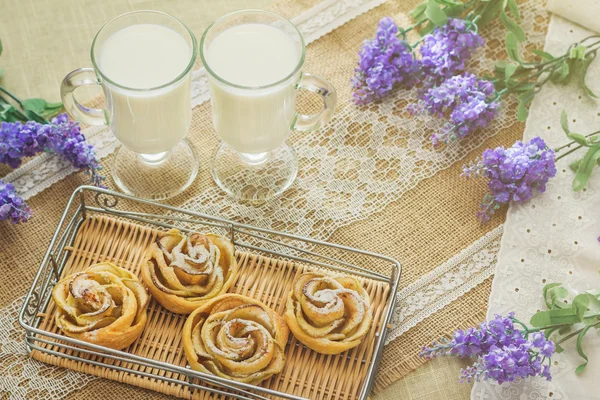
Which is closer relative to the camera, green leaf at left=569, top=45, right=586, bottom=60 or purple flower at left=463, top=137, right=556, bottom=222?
purple flower at left=463, top=137, right=556, bottom=222

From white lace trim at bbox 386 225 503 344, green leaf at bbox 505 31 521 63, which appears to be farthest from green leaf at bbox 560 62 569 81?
white lace trim at bbox 386 225 503 344

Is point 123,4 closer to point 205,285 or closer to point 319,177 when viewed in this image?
point 319,177

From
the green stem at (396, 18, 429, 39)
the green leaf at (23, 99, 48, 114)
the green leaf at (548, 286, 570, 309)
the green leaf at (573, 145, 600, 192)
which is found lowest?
the green leaf at (548, 286, 570, 309)

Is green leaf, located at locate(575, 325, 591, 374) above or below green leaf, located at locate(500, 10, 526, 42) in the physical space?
below

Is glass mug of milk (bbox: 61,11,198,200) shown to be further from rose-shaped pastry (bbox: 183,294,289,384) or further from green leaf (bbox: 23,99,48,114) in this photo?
rose-shaped pastry (bbox: 183,294,289,384)

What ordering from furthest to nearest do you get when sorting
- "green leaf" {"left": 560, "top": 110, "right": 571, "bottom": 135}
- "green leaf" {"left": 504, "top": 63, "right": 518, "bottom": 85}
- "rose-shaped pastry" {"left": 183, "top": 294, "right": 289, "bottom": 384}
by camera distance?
"green leaf" {"left": 504, "top": 63, "right": 518, "bottom": 85}, "green leaf" {"left": 560, "top": 110, "right": 571, "bottom": 135}, "rose-shaped pastry" {"left": 183, "top": 294, "right": 289, "bottom": 384}

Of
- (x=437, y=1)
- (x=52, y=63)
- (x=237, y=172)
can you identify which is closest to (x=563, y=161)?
(x=437, y=1)

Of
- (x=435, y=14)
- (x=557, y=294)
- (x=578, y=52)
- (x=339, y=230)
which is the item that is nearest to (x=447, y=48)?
(x=435, y=14)

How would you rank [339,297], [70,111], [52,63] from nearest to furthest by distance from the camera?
[339,297], [70,111], [52,63]
